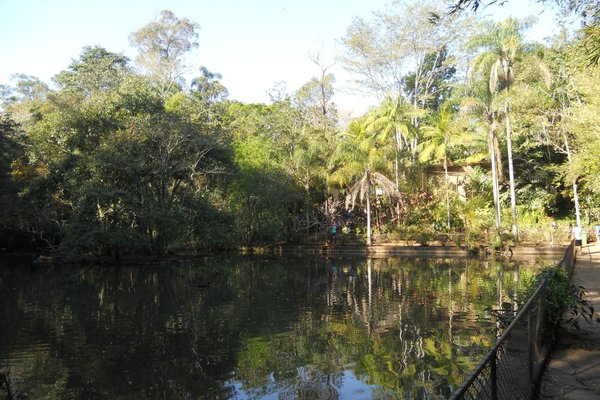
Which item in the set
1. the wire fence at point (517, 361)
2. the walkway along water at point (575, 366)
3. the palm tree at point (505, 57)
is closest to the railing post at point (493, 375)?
the wire fence at point (517, 361)

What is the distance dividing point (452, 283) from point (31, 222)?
25926 mm

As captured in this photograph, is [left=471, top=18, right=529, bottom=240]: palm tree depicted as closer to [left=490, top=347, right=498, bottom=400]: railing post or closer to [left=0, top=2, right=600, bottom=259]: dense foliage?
[left=0, top=2, right=600, bottom=259]: dense foliage

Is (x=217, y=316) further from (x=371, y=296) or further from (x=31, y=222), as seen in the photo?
(x=31, y=222)

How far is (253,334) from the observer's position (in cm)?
1144

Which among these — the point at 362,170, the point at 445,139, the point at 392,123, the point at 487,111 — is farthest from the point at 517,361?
the point at 445,139

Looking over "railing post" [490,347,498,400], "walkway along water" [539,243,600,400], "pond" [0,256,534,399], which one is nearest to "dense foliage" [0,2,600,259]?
"pond" [0,256,534,399]

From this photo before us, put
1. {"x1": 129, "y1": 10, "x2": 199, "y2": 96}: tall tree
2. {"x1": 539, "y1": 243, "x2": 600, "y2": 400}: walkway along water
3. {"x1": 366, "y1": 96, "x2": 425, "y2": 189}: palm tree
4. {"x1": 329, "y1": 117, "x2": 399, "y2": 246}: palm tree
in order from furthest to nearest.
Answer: {"x1": 129, "y1": 10, "x2": 199, "y2": 96}: tall tree
{"x1": 366, "y1": 96, "x2": 425, "y2": 189}: palm tree
{"x1": 329, "y1": 117, "x2": 399, "y2": 246}: palm tree
{"x1": 539, "y1": 243, "x2": 600, "y2": 400}: walkway along water

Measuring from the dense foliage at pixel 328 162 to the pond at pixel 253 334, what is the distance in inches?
278

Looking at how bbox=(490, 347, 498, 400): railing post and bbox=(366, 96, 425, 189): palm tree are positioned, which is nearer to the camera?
bbox=(490, 347, 498, 400): railing post

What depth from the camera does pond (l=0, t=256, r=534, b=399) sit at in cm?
827

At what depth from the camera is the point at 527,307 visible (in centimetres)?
555

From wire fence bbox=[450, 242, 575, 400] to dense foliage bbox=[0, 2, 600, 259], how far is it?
50.4ft

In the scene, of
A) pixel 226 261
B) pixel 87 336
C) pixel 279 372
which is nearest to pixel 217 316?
pixel 87 336

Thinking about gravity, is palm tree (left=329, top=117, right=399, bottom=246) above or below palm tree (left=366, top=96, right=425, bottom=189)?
below
